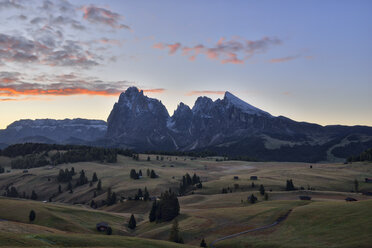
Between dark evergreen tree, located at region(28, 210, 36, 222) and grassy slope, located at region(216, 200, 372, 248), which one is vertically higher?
grassy slope, located at region(216, 200, 372, 248)

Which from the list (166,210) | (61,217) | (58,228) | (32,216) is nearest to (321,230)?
(166,210)

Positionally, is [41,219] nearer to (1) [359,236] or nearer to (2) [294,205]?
(2) [294,205]

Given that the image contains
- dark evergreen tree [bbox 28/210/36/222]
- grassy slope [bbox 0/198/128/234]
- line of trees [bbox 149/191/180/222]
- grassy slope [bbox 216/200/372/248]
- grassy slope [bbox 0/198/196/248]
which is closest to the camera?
grassy slope [bbox 0/198/196/248]

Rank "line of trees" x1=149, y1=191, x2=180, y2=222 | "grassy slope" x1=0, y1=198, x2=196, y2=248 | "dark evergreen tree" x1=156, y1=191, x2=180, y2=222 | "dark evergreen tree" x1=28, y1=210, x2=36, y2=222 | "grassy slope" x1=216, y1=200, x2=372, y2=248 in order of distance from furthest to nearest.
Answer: "line of trees" x1=149, y1=191, x2=180, y2=222 → "dark evergreen tree" x1=156, y1=191, x2=180, y2=222 → "dark evergreen tree" x1=28, y1=210, x2=36, y2=222 → "grassy slope" x1=216, y1=200, x2=372, y2=248 → "grassy slope" x1=0, y1=198, x2=196, y2=248

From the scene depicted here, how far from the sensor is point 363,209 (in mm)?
85875

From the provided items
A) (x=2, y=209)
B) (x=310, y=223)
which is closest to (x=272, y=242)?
(x=310, y=223)

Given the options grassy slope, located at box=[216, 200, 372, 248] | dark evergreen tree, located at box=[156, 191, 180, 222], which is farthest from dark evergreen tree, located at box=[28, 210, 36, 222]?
grassy slope, located at box=[216, 200, 372, 248]

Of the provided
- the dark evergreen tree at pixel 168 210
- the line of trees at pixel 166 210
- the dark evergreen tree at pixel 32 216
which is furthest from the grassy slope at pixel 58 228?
the dark evergreen tree at pixel 168 210

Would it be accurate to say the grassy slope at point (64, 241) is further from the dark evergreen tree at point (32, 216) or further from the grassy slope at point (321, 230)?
the dark evergreen tree at point (32, 216)

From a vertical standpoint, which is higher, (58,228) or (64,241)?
(64,241)

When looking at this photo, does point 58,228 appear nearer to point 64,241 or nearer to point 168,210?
point 168,210

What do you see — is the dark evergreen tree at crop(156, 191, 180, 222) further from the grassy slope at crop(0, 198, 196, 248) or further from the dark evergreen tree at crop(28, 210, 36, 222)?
the dark evergreen tree at crop(28, 210, 36, 222)

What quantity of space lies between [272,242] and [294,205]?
40.5 m

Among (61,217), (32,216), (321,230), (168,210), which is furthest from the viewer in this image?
(168,210)
